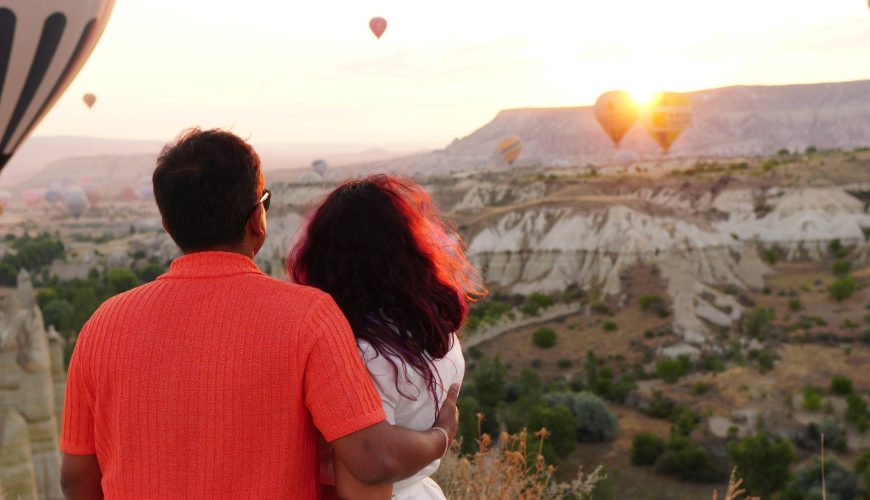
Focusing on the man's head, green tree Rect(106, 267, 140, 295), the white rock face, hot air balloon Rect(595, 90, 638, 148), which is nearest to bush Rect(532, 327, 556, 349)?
the white rock face

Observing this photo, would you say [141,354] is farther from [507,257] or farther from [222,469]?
[507,257]

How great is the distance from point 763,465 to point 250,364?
50.3ft

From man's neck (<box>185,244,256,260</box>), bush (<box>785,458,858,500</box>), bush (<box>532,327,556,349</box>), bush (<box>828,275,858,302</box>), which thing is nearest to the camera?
man's neck (<box>185,244,256,260</box>)

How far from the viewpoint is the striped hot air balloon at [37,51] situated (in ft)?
20.6

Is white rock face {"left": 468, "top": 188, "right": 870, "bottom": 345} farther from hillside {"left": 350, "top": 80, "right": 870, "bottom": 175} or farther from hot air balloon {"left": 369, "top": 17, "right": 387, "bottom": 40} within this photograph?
hillside {"left": 350, "top": 80, "right": 870, "bottom": 175}

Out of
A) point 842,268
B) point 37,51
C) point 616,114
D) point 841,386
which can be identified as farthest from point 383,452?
point 616,114

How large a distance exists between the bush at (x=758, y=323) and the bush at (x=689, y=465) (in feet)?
37.0

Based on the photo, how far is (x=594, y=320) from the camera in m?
31.2

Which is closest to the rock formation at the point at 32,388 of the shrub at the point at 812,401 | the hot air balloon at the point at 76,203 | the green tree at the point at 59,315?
the shrub at the point at 812,401

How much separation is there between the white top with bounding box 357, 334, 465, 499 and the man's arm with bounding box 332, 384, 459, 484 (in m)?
0.06

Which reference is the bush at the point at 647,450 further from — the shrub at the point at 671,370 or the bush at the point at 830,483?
the shrub at the point at 671,370

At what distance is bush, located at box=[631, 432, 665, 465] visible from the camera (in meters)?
17.3

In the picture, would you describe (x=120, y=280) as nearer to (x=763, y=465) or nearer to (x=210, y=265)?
(x=763, y=465)

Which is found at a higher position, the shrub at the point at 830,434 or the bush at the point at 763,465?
the bush at the point at 763,465
